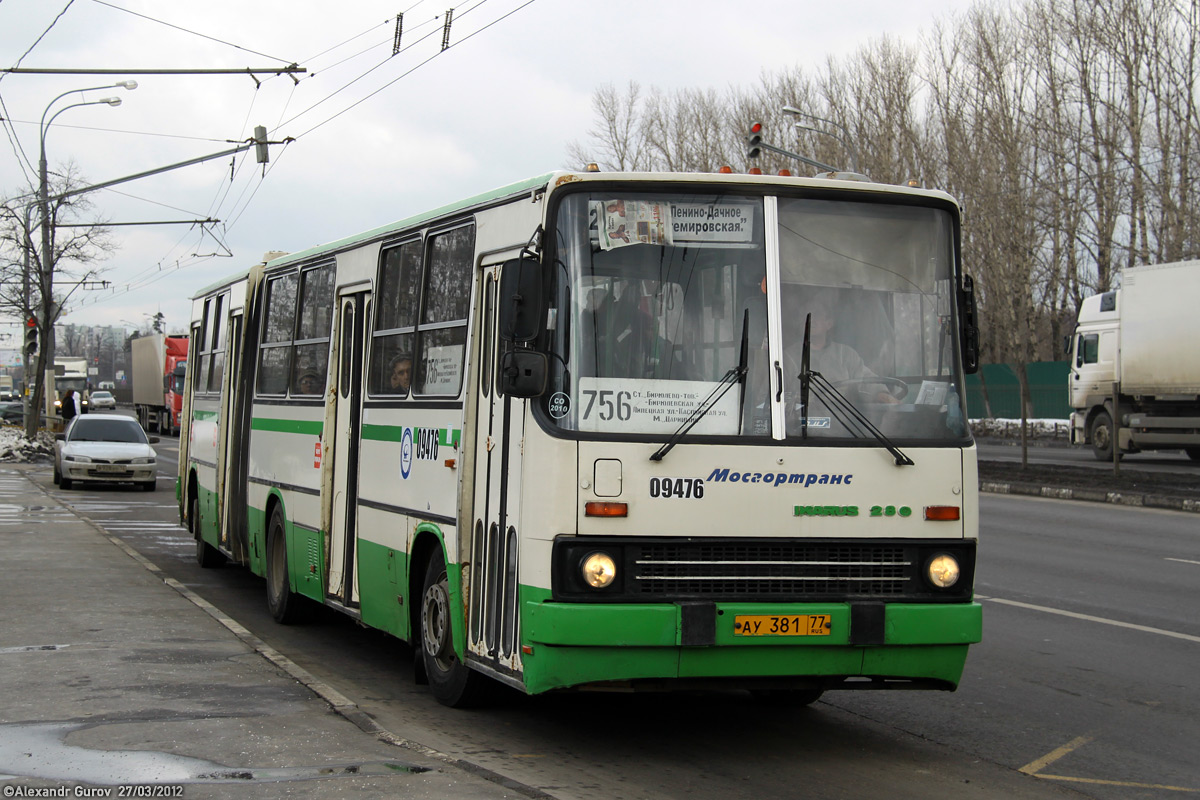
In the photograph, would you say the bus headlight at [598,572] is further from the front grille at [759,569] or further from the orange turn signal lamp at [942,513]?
the orange turn signal lamp at [942,513]

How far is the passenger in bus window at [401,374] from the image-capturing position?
873 cm

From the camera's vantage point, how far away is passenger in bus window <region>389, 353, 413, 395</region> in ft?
28.6

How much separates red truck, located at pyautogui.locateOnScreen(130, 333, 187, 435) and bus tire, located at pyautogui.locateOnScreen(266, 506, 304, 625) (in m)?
45.5

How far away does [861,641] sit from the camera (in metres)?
6.50

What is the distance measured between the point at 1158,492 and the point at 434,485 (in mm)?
18017

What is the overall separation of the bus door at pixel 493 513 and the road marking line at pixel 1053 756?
8.35 ft

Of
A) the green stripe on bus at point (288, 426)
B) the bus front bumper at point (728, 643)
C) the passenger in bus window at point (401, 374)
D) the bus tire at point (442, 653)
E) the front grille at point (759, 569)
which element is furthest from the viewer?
the green stripe on bus at point (288, 426)

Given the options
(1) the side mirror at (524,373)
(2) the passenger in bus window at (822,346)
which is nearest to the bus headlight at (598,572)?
(1) the side mirror at (524,373)

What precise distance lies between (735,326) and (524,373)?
105 centimetres

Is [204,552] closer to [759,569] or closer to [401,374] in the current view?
[401,374]

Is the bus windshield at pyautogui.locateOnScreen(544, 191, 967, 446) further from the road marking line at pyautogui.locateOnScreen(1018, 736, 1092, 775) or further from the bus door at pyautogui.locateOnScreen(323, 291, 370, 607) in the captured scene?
the bus door at pyautogui.locateOnScreen(323, 291, 370, 607)

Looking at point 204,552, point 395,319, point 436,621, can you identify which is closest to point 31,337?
point 204,552

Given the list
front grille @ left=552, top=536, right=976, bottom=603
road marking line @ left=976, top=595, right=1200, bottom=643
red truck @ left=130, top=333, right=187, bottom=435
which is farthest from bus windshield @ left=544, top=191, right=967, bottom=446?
red truck @ left=130, top=333, right=187, bottom=435

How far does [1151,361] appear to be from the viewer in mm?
30219
